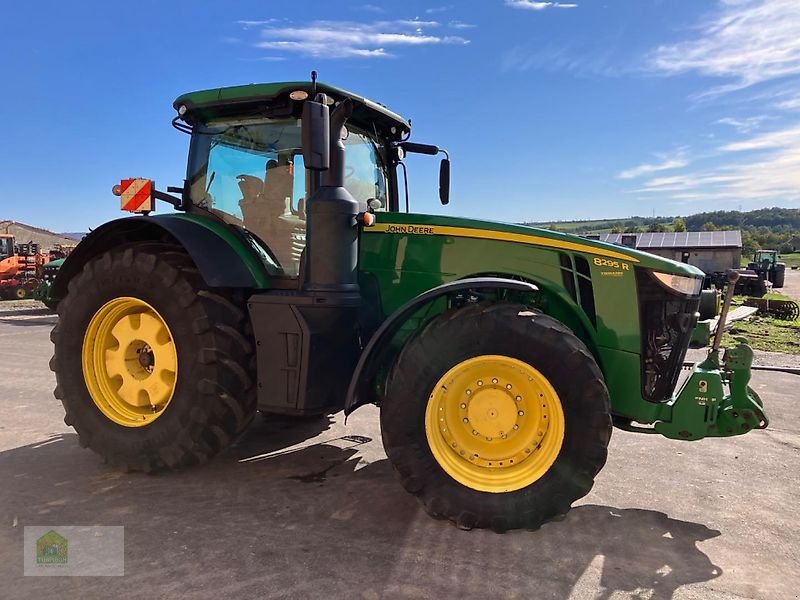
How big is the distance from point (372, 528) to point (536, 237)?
184 centimetres

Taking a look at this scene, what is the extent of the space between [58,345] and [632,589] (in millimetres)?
3705

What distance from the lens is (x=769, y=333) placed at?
1195 centimetres

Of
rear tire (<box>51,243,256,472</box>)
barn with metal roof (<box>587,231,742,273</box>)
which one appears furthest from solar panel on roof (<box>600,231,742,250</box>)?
rear tire (<box>51,243,256,472</box>)

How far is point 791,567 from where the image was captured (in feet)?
8.80

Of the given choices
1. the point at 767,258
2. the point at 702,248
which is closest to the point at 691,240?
the point at 702,248

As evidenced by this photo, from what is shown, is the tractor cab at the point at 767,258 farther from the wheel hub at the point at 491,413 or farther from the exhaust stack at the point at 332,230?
the exhaust stack at the point at 332,230

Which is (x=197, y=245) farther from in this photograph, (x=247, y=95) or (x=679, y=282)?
(x=679, y=282)

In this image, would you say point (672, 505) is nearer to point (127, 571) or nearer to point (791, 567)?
point (791, 567)

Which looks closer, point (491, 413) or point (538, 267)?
point (491, 413)

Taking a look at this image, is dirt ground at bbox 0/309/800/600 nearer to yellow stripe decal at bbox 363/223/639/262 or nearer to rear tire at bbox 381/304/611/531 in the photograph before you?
rear tire at bbox 381/304/611/531

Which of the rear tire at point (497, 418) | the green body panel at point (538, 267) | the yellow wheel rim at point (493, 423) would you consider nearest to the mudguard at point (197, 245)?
the green body panel at point (538, 267)

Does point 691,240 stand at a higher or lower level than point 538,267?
higher

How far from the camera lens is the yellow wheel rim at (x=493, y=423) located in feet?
9.84

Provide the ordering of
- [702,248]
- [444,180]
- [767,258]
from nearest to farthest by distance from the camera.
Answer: [444,180]
[767,258]
[702,248]
